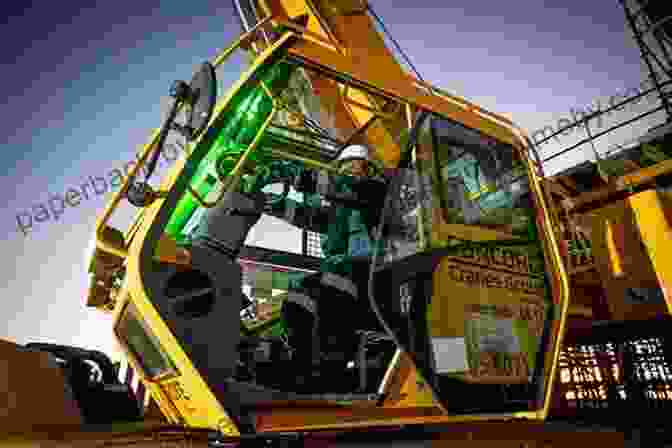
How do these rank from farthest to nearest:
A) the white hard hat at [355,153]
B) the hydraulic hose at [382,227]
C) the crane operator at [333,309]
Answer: the white hard hat at [355,153] → the crane operator at [333,309] → the hydraulic hose at [382,227]

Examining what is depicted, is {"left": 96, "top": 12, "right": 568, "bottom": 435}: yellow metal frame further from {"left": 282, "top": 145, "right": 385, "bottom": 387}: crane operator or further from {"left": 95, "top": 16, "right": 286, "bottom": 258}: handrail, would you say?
{"left": 282, "top": 145, "right": 385, "bottom": 387}: crane operator

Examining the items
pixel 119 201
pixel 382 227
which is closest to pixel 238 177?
pixel 119 201

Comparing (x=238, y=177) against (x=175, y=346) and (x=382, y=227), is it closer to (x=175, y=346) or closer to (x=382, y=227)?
(x=382, y=227)

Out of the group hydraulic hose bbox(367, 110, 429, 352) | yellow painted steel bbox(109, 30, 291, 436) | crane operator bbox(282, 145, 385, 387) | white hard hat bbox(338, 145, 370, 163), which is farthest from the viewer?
white hard hat bbox(338, 145, 370, 163)

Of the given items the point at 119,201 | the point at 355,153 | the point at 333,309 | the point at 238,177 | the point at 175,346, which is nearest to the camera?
the point at 175,346

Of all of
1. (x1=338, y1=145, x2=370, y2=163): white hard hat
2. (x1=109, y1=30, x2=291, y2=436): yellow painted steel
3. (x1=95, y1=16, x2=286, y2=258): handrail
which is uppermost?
(x1=338, y1=145, x2=370, y2=163): white hard hat

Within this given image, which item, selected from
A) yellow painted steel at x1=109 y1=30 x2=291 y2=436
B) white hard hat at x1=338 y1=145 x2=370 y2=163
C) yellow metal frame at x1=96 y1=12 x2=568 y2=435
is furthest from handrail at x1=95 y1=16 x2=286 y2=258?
white hard hat at x1=338 y1=145 x2=370 y2=163

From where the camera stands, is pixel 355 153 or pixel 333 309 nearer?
pixel 333 309

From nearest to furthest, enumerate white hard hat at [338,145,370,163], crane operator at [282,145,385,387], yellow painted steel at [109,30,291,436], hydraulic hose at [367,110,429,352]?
1. yellow painted steel at [109,30,291,436]
2. hydraulic hose at [367,110,429,352]
3. crane operator at [282,145,385,387]
4. white hard hat at [338,145,370,163]

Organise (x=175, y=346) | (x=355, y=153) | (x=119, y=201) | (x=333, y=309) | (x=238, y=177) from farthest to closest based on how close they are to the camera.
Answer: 1. (x=355, y=153)
2. (x=333, y=309)
3. (x=238, y=177)
4. (x=119, y=201)
5. (x=175, y=346)

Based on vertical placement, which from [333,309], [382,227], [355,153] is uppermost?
[355,153]

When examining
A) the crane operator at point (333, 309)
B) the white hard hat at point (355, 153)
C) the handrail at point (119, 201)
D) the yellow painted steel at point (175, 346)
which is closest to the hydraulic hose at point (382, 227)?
the crane operator at point (333, 309)

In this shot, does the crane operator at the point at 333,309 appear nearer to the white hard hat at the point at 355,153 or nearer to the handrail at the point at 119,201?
the white hard hat at the point at 355,153

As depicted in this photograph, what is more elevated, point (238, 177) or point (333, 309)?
point (238, 177)
